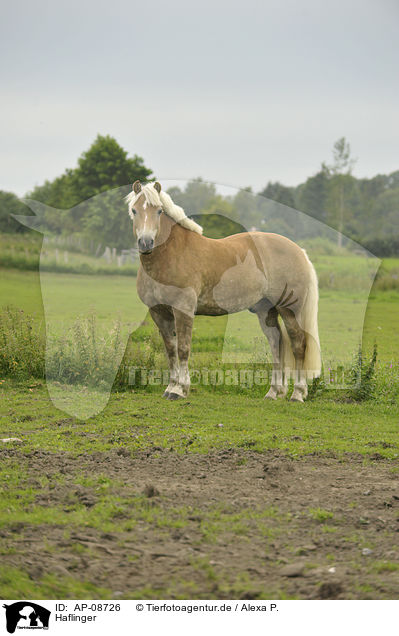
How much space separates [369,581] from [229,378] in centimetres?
541

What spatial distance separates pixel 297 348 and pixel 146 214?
255 centimetres

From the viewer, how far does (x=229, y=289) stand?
292 inches

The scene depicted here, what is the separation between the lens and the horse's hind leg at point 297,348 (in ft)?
24.8

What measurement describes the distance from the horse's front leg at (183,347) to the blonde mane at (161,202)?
106cm

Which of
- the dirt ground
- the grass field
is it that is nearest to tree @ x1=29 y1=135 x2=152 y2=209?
the grass field

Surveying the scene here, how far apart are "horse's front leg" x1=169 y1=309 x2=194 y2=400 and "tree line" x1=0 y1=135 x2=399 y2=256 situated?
87.6 inches

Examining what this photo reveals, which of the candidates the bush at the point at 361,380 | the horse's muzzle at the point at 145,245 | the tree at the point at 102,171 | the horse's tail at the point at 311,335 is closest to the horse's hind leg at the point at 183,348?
the horse's muzzle at the point at 145,245

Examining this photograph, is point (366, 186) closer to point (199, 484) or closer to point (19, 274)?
point (19, 274)

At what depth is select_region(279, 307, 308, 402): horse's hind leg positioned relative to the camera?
24.8 feet

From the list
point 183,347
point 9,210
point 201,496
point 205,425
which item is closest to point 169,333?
point 183,347

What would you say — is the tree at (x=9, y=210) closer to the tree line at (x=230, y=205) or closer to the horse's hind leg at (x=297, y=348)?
the tree line at (x=230, y=205)

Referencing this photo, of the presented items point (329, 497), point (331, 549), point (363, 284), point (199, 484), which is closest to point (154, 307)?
point (199, 484)
